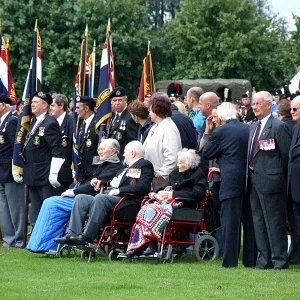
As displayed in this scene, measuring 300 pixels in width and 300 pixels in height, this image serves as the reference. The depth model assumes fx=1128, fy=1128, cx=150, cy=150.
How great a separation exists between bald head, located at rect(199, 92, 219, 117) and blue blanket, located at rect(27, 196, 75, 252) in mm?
2201

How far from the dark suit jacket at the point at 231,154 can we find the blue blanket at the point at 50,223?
2.50 meters

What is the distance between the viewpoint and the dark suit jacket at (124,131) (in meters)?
15.9

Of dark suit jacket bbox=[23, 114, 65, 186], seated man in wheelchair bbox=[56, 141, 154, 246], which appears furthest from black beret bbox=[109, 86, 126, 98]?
seated man in wheelchair bbox=[56, 141, 154, 246]

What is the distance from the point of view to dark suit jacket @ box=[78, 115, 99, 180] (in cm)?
1614

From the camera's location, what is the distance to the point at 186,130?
1489 centimetres

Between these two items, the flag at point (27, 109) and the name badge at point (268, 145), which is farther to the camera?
the flag at point (27, 109)

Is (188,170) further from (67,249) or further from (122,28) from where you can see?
(122,28)

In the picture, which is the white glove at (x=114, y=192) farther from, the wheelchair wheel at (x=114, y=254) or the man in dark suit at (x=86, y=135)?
the man in dark suit at (x=86, y=135)

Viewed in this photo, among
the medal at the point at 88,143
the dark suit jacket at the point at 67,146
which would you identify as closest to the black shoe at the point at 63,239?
the medal at the point at 88,143

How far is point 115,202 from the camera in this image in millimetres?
14273

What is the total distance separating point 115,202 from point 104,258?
82cm

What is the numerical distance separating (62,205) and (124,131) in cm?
157

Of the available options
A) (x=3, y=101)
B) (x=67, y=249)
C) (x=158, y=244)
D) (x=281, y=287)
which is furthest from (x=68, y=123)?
(x=281, y=287)

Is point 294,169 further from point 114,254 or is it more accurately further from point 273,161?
point 114,254
